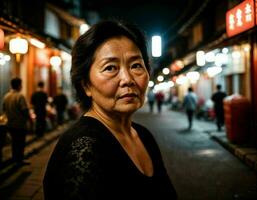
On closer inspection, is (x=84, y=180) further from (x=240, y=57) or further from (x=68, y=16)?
(x=68, y=16)

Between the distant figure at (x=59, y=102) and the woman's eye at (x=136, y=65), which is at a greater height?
the woman's eye at (x=136, y=65)

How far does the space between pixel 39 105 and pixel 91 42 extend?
12.8 m

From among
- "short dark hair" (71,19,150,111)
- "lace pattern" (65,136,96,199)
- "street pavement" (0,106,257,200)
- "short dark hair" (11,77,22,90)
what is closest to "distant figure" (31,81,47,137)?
"street pavement" (0,106,257,200)

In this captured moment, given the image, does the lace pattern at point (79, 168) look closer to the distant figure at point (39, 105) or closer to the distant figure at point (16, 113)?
the distant figure at point (16, 113)

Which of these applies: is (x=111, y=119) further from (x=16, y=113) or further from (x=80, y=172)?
(x=16, y=113)

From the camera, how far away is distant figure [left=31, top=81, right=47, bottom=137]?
46.5 ft

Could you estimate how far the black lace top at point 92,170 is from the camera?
1536 millimetres

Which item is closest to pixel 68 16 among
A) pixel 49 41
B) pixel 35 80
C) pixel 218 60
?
pixel 35 80

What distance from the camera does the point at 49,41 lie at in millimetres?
16391

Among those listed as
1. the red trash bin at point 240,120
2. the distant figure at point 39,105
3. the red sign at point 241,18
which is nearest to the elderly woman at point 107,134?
the red sign at point 241,18

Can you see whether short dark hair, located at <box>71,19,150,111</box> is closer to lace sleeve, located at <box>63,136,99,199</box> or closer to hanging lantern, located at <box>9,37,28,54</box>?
lace sleeve, located at <box>63,136,99,199</box>

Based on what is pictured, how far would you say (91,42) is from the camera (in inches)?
76.0

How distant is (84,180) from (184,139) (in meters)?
14.1

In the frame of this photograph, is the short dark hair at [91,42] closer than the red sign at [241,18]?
Yes
